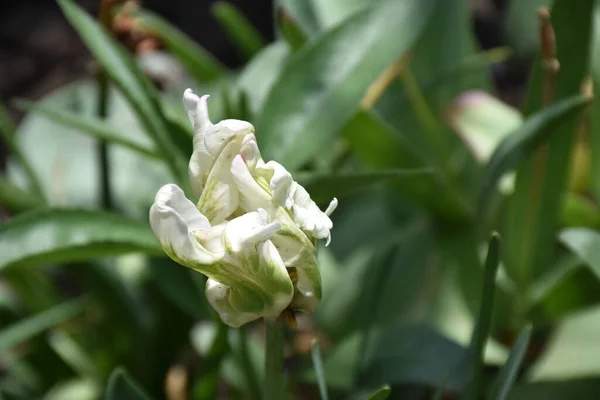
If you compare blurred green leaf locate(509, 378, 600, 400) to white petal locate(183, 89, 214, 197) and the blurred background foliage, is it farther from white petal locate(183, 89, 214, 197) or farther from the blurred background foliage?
white petal locate(183, 89, 214, 197)

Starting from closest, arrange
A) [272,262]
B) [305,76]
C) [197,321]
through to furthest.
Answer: [272,262]
[305,76]
[197,321]

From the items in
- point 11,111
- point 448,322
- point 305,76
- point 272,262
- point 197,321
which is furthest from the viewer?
point 11,111

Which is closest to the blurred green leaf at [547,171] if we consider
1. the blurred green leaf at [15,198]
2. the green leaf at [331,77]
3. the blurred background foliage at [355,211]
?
the blurred background foliage at [355,211]

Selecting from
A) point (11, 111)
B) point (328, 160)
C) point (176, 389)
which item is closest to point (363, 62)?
point (328, 160)

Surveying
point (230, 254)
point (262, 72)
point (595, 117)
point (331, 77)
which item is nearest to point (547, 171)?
point (595, 117)

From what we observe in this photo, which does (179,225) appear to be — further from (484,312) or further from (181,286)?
(181,286)

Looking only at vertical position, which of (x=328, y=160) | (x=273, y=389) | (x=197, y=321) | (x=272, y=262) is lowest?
(x=197, y=321)

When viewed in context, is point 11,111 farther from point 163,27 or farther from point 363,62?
point 363,62
